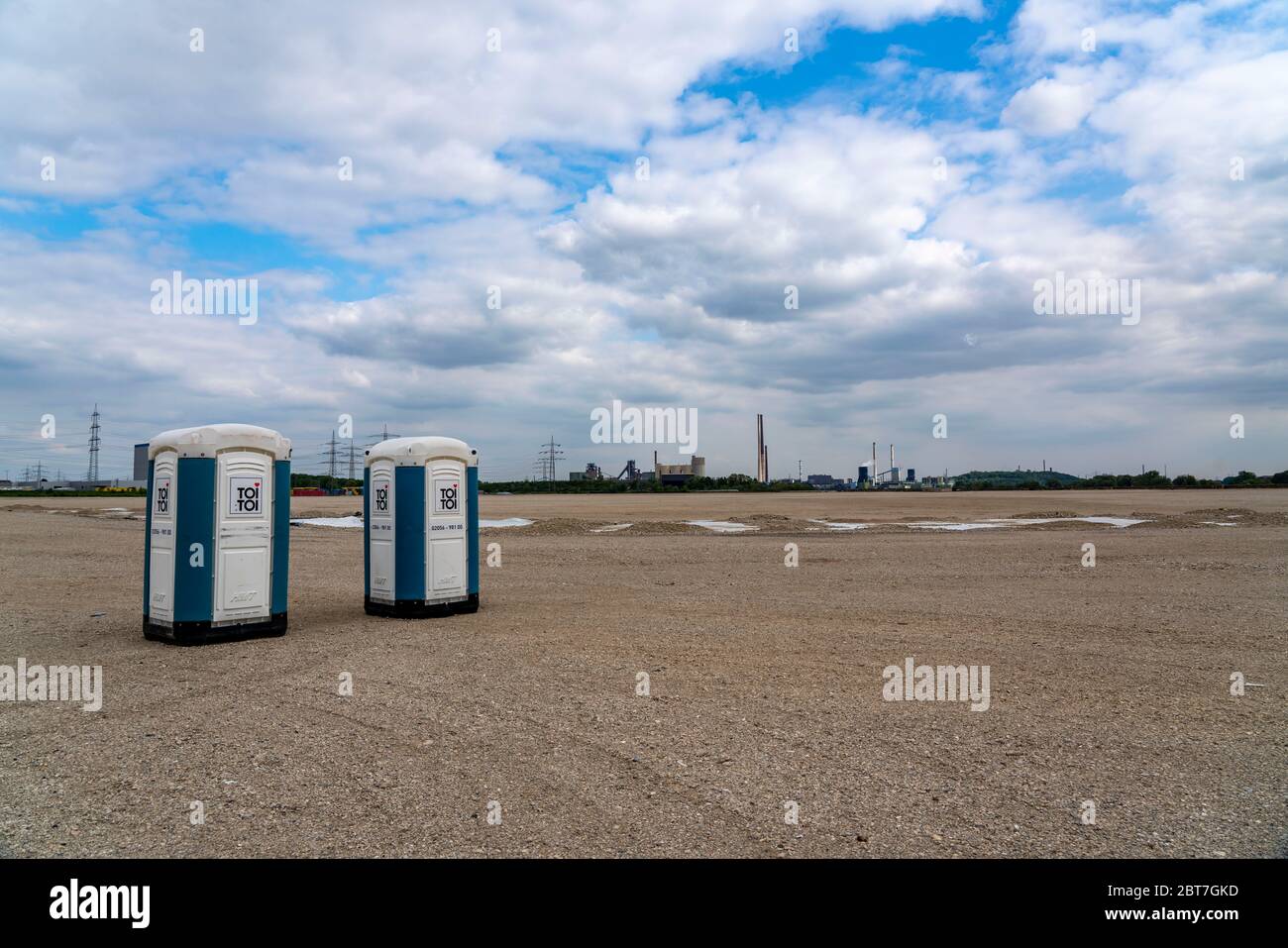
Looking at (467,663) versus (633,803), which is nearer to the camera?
(633,803)

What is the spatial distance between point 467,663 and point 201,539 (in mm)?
4554

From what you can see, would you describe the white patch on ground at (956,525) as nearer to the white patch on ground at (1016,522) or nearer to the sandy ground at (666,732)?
the white patch on ground at (1016,522)

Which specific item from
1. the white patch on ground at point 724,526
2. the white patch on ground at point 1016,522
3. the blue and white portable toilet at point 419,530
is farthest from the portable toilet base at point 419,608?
the white patch on ground at point 1016,522

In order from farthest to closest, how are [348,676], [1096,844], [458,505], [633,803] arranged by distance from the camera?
[458,505] → [348,676] → [633,803] → [1096,844]

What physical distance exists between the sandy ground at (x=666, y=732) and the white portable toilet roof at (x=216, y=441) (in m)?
2.87

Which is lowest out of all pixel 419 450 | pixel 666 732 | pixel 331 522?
pixel 666 732

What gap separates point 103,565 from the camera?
920 inches

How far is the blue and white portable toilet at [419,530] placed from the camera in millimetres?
14086

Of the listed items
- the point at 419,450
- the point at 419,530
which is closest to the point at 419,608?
the point at 419,530

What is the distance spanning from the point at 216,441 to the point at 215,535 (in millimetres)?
1387

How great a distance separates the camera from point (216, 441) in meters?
11.9

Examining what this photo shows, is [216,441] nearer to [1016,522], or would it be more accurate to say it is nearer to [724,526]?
[724,526]
